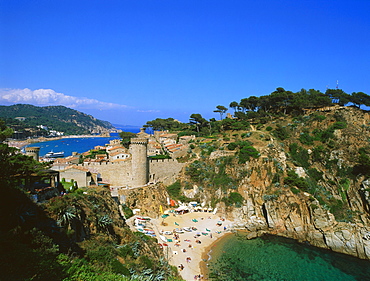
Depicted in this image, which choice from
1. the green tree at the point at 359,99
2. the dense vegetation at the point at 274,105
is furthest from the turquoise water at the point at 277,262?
the green tree at the point at 359,99

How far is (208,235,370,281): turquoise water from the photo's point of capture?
65.0 feet

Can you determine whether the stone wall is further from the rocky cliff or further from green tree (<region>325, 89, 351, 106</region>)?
green tree (<region>325, 89, 351, 106</region>)

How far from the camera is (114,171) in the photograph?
2711 cm

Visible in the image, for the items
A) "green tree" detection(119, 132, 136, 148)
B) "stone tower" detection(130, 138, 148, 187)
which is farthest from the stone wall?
"green tree" detection(119, 132, 136, 148)

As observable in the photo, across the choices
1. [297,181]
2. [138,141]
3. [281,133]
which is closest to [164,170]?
[138,141]

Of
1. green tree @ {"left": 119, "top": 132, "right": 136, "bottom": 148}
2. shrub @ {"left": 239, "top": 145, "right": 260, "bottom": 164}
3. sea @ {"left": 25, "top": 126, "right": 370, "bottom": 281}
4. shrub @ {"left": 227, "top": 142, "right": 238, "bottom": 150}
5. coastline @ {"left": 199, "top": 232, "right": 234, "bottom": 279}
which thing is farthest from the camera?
green tree @ {"left": 119, "top": 132, "right": 136, "bottom": 148}

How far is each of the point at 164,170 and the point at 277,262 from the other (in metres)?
16.2

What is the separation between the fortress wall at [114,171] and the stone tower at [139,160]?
54 cm

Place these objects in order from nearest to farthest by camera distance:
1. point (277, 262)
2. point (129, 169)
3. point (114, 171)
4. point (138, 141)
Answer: point (277, 262), point (114, 171), point (138, 141), point (129, 169)

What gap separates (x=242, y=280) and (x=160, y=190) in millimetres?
13963

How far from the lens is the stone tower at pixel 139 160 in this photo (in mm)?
27500

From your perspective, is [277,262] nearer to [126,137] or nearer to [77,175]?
[77,175]

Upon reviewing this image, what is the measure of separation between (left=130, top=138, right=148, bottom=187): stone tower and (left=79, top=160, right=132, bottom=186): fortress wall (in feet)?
1.76

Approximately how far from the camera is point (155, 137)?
5497cm
